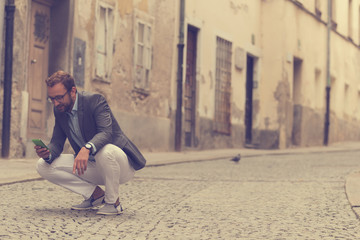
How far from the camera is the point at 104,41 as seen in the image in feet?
47.6

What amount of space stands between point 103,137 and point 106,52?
8.83 meters

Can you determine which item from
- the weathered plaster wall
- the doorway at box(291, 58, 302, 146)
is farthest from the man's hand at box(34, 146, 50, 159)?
the doorway at box(291, 58, 302, 146)

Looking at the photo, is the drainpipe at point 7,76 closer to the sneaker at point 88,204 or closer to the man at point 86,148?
the sneaker at point 88,204

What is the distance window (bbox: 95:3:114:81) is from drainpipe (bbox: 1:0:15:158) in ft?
7.67

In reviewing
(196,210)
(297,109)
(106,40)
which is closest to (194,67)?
(106,40)

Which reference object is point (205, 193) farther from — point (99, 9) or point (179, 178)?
point (99, 9)

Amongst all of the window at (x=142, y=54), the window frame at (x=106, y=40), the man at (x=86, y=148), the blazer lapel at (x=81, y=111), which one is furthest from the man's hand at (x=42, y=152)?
the window at (x=142, y=54)

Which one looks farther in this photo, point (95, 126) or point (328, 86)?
point (328, 86)

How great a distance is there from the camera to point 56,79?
19.0 feet

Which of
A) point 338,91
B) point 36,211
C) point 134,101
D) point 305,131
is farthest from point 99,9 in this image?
point 338,91

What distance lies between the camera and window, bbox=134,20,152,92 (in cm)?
1572

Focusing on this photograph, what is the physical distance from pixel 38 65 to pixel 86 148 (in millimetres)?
7904

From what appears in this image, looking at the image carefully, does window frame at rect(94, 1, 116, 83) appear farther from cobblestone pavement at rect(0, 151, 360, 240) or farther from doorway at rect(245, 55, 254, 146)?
doorway at rect(245, 55, 254, 146)

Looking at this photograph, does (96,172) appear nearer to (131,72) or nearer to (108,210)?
(108,210)
